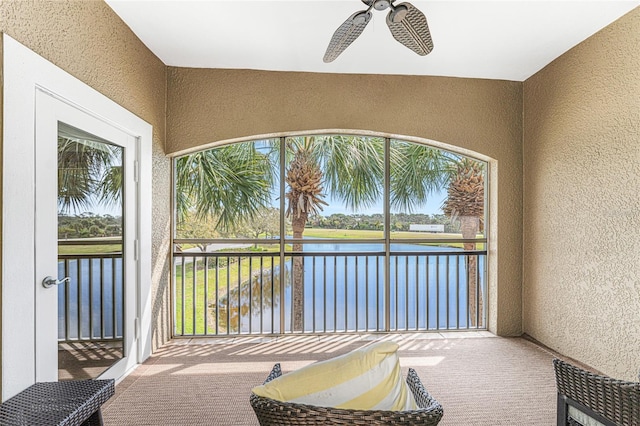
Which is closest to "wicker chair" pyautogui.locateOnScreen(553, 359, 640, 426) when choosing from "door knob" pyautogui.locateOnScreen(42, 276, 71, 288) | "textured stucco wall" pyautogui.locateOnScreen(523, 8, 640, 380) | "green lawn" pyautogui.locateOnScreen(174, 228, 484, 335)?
"textured stucco wall" pyautogui.locateOnScreen(523, 8, 640, 380)

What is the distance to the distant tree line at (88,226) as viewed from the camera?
2.22m

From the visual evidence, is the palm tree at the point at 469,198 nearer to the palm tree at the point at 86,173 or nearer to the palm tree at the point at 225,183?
the palm tree at the point at 225,183

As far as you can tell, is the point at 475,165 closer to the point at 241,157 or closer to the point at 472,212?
the point at 472,212

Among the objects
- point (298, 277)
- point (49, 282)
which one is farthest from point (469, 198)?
point (49, 282)

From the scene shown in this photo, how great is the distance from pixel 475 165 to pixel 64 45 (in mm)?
3727

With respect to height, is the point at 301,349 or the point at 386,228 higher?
the point at 386,228

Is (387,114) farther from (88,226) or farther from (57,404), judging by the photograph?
(57,404)

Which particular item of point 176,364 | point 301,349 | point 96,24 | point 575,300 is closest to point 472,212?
point 575,300

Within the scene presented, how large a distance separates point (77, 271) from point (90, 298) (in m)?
0.27

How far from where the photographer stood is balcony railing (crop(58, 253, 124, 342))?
2.24 metres

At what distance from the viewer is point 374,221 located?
401 cm

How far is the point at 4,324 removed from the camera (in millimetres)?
1732

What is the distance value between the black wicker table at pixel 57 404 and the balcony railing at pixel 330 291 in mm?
2087

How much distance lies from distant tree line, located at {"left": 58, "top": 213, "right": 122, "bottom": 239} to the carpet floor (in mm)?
1135
